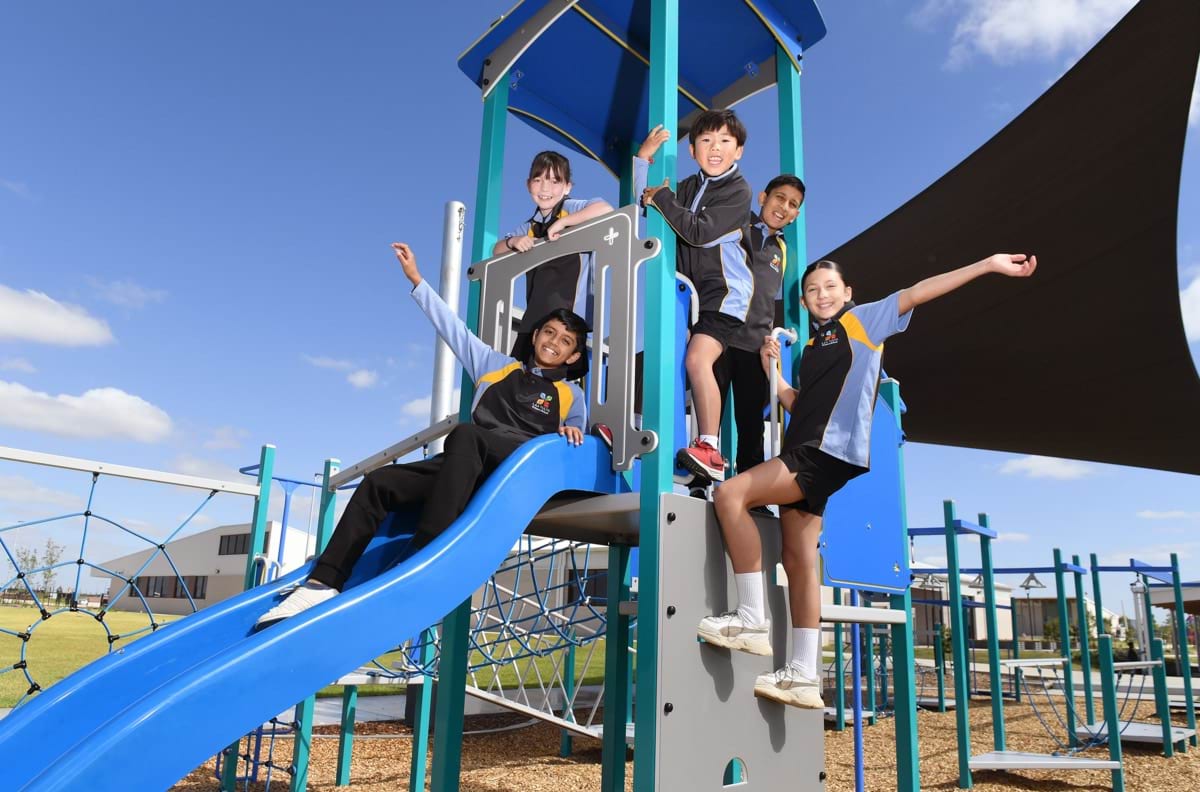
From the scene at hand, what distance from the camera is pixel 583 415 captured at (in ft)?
9.39

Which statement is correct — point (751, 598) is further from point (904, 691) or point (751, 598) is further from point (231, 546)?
point (231, 546)

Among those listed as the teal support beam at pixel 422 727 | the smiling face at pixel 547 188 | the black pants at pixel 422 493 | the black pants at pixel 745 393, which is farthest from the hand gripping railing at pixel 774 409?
the teal support beam at pixel 422 727

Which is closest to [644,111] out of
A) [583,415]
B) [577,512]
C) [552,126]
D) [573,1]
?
[552,126]

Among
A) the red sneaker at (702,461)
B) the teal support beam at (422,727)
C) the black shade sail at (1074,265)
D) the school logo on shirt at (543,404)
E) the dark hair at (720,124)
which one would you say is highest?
the black shade sail at (1074,265)

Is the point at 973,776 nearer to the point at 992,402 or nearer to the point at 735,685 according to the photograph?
the point at 735,685

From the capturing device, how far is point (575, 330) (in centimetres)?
287

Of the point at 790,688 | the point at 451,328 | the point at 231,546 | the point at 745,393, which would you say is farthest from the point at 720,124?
the point at 231,546

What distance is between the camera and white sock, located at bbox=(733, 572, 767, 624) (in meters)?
2.26

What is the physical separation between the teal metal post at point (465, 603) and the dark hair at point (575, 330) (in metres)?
0.39

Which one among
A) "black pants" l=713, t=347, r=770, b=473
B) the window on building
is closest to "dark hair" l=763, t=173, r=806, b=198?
"black pants" l=713, t=347, r=770, b=473

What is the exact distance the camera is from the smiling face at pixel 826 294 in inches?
105

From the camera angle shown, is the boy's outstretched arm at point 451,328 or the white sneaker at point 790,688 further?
the boy's outstretched arm at point 451,328

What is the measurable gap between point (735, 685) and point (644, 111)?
9.53ft

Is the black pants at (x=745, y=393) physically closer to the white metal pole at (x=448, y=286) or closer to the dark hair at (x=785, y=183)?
the dark hair at (x=785, y=183)
